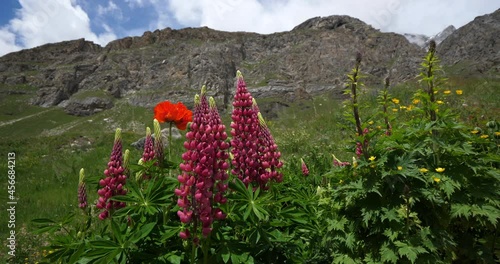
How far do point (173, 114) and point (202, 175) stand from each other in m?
1.31

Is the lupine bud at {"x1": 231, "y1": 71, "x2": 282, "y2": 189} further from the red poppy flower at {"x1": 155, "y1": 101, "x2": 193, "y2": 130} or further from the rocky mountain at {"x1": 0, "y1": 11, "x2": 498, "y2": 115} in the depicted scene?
the rocky mountain at {"x1": 0, "y1": 11, "x2": 498, "y2": 115}

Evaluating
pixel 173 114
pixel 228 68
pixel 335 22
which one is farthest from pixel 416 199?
pixel 335 22

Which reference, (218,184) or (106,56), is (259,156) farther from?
(106,56)

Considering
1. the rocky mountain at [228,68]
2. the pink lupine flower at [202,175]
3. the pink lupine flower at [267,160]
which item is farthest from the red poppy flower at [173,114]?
the rocky mountain at [228,68]

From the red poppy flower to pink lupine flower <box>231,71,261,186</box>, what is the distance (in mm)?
Answer: 611

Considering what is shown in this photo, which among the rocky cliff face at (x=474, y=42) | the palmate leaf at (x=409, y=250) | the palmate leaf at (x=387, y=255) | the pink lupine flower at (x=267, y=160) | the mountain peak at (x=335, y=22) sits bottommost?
the palmate leaf at (x=387, y=255)

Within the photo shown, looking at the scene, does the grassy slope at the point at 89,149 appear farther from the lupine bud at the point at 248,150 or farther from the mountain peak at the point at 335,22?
the mountain peak at the point at 335,22

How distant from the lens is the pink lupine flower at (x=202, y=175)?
2.48 metres

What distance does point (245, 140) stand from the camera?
3.44 metres

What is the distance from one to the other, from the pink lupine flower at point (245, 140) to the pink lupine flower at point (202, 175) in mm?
707

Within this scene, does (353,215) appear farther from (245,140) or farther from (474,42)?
(474,42)

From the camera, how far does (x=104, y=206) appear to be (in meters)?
3.13

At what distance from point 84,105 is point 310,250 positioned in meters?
173

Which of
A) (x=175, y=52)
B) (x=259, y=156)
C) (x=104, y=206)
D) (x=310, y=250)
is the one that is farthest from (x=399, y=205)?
(x=175, y=52)
